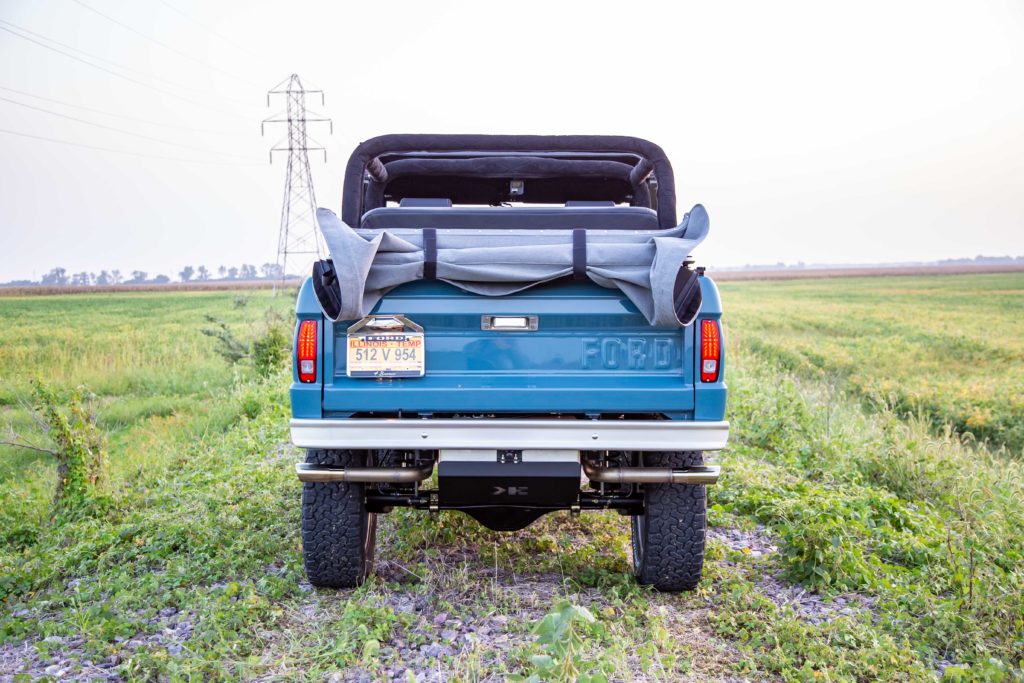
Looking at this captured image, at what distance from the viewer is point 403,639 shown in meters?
3.49

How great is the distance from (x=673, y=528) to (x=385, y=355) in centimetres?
162

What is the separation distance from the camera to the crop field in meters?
3.25

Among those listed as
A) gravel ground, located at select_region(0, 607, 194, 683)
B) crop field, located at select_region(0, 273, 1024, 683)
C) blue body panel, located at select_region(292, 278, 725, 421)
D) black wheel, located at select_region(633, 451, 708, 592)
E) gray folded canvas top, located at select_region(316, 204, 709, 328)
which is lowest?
gravel ground, located at select_region(0, 607, 194, 683)

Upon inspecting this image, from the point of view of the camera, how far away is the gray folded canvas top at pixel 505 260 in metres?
3.31

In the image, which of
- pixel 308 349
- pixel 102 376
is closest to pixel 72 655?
pixel 308 349

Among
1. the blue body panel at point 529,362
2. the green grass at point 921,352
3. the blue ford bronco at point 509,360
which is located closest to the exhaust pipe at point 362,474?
the blue ford bronco at point 509,360

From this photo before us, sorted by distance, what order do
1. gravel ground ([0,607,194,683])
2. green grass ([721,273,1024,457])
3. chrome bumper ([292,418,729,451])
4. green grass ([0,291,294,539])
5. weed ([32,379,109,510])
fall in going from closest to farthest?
gravel ground ([0,607,194,683]) < chrome bumper ([292,418,729,451]) < weed ([32,379,109,510]) < green grass ([0,291,294,539]) < green grass ([721,273,1024,457])

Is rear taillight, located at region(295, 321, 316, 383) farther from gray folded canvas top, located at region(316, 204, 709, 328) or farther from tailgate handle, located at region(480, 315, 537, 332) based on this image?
tailgate handle, located at region(480, 315, 537, 332)

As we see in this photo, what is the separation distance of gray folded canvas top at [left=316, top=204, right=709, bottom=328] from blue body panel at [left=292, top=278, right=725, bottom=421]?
0.28ft

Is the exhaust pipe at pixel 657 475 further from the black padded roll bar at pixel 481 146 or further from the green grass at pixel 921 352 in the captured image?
the green grass at pixel 921 352

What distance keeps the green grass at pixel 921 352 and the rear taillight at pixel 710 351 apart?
5.10m

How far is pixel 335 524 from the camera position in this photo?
3.81 metres

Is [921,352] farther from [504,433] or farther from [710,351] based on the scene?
[504,433]

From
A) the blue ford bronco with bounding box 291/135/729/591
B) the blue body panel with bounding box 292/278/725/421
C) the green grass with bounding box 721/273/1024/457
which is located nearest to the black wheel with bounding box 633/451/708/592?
the blue ford bronco with bounding box 291/135/729/591
